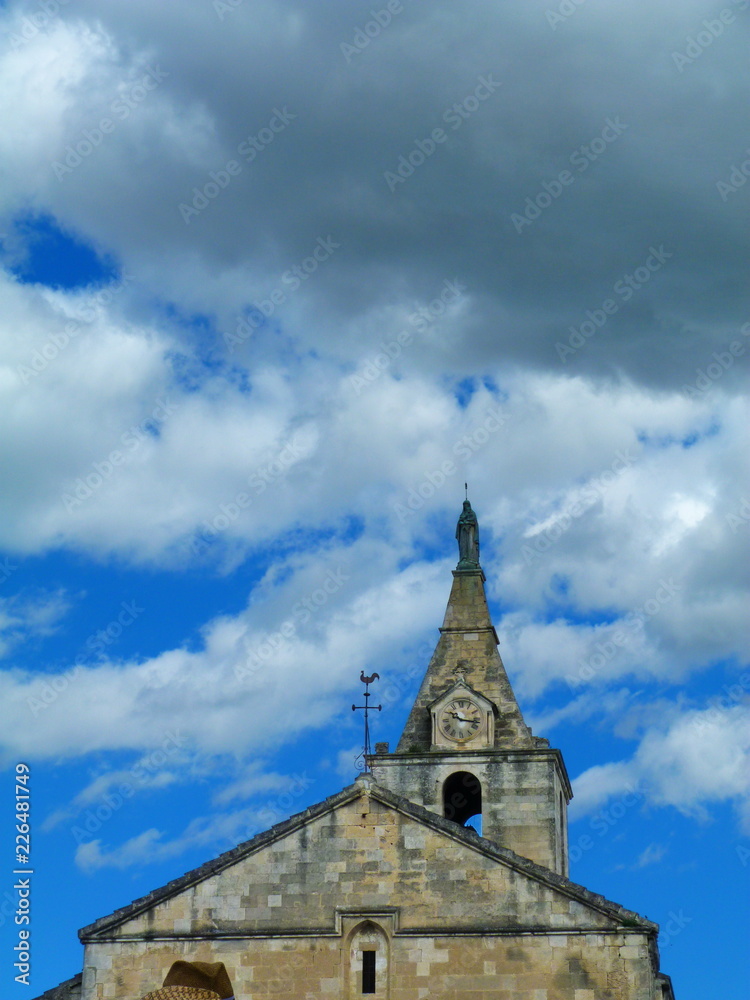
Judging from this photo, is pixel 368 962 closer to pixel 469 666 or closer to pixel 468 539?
pixel 469 666

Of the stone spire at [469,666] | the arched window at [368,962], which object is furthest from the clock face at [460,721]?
the arched window at [368,962]

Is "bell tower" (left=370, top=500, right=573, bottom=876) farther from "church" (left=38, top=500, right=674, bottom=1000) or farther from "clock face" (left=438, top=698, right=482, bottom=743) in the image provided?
"church" (left=38, top=500, right=674, bottom=1000)

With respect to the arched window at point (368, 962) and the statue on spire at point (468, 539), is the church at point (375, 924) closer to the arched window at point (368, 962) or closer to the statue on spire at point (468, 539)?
the arched window at point (368, 962)

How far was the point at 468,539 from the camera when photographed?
47688 millimetres

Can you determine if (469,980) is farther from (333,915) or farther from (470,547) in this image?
(470,547)

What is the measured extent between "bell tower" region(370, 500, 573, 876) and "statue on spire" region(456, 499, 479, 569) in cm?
229

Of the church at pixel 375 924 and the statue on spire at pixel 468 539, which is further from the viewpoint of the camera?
the statue on spire at pixel 468 539

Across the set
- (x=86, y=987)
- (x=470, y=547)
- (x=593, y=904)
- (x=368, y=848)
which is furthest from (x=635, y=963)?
(x=470, y=547)

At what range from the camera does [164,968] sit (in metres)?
34.0

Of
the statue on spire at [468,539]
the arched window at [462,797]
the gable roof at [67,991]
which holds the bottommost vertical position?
the gable roof at [67,991]

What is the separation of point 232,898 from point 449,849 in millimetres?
4856

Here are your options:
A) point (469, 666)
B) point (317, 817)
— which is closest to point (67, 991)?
point (317, 817)

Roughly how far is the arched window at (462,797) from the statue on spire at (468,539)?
695 cm

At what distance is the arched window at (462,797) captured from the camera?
42438mm
